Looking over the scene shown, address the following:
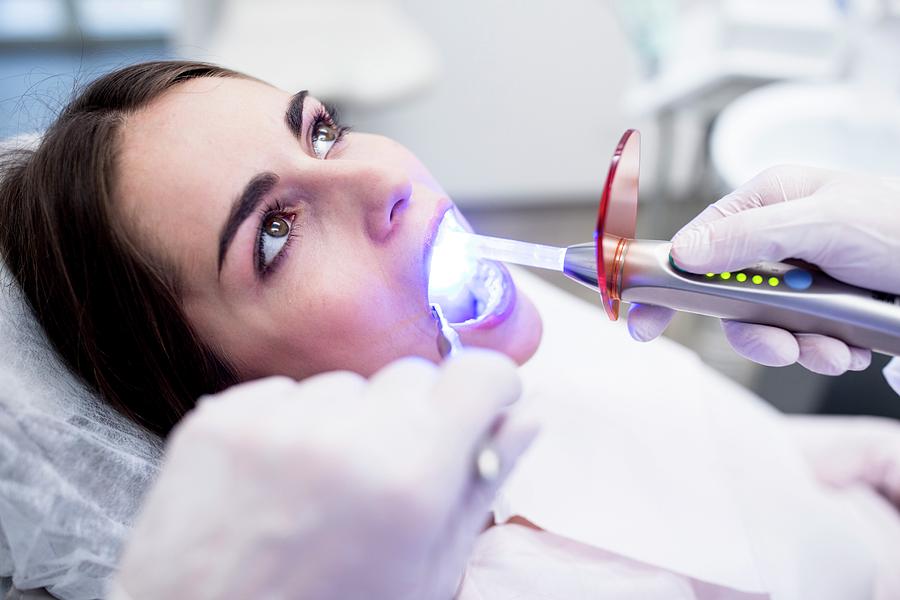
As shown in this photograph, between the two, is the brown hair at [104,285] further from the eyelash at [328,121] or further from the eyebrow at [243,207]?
the eyelash at [328,121]

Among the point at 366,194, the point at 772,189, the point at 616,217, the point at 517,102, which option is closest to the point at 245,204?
the point at 366,194

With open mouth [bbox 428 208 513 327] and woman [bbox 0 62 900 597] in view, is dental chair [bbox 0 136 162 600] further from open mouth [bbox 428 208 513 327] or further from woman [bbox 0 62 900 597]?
open mouth [bbox 428 208 513 327]

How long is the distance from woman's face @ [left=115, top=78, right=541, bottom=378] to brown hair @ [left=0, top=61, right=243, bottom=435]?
22 millimetres

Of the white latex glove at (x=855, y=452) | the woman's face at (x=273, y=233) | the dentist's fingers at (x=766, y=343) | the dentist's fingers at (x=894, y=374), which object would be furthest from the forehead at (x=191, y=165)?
the white latex glove at (x=855, y=452)

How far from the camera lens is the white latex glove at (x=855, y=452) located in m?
1.16

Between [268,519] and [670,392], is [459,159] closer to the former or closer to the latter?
[670,392]

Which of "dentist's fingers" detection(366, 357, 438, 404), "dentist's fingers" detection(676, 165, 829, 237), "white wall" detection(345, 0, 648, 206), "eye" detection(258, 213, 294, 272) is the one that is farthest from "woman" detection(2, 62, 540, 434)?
"white wall" detection(345, 0, 648, 206)

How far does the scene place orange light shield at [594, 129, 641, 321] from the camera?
712 millimetres

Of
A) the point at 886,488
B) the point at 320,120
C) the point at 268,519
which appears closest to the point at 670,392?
the point at 886,488

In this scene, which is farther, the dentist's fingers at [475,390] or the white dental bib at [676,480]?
the white dental bib at [676,480]

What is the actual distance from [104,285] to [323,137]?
1.09 feet

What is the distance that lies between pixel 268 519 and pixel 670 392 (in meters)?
0.81

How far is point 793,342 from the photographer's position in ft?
2.67

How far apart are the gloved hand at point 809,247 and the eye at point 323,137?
45 centimetres
